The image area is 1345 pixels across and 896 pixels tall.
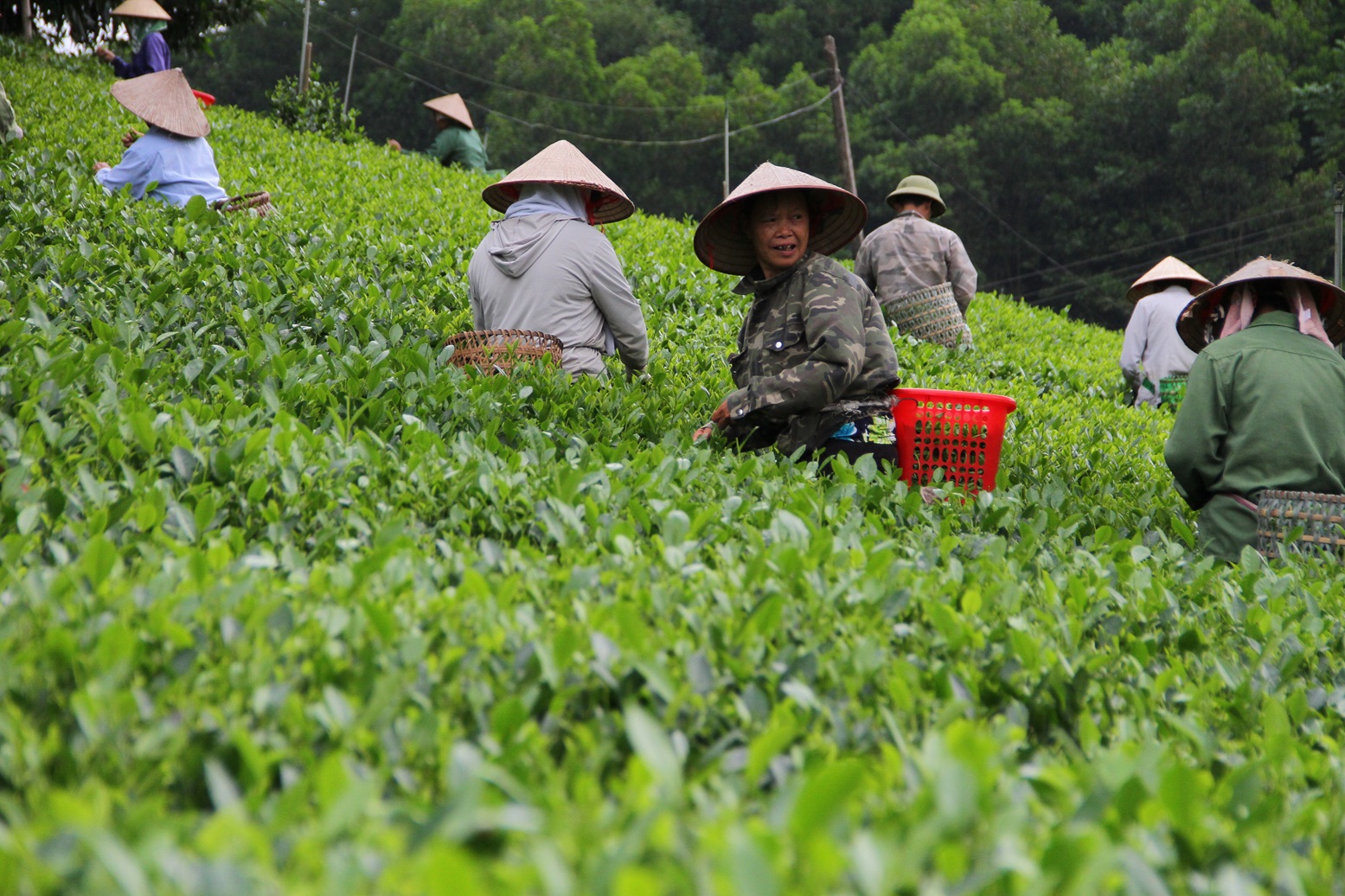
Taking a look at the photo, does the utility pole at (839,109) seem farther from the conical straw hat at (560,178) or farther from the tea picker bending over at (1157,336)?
the conical straw hat at (560,178)

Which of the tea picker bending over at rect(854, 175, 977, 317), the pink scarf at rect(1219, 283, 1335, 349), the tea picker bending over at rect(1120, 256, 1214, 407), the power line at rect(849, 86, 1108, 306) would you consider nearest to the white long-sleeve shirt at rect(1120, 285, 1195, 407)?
the tea picker bending over at rect(1120, 256, 1214, 407)

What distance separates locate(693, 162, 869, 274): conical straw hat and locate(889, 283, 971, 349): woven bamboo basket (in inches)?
141

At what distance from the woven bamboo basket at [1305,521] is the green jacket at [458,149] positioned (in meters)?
11.5

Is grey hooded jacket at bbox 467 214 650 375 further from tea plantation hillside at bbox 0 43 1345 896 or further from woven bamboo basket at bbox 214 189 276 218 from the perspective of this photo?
woven bamboo basket at bbox 214 189 276 218

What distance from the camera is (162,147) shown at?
698 cm

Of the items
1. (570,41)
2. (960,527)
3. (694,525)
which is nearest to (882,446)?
(960,527)

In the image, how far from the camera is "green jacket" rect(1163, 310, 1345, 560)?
419 cm

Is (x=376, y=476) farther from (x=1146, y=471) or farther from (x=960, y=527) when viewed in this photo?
(x=1146, y=471)

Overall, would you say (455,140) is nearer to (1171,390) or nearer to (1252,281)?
(1171,390)

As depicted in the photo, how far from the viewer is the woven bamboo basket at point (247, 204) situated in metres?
6.86

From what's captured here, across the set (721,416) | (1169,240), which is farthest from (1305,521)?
(1169,240)

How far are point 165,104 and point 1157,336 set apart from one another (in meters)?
6.82

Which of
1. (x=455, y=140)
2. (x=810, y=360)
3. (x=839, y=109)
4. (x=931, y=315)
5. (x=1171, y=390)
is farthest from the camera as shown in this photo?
(x=839, y=109)

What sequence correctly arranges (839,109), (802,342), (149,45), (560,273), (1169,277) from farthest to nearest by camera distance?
(839,109)
(149,45)
(1169,277)
(560,273)
(802,342)
